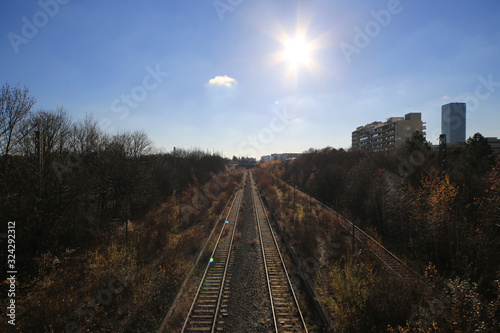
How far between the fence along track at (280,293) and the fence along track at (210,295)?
178cm

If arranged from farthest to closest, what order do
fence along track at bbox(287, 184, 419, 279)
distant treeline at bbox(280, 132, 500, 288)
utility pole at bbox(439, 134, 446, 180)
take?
utility pole at bbox(439, 134, 446, 180) → distant treeline at bbox(280, 132, 500, 288) → fence along track at bbox(287, 184, 419, 279)

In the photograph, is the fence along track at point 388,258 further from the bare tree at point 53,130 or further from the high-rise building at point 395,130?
the high-rise building at point 395,130

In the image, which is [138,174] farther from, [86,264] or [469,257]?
[469,257]

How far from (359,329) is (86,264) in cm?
1047

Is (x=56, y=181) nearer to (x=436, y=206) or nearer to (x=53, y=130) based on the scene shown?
(x=53, y=130)

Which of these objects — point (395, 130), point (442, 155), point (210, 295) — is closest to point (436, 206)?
point (442, 155)

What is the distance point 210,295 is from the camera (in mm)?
7746

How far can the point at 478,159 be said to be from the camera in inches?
807

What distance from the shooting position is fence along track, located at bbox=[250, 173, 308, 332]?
6.30 metres

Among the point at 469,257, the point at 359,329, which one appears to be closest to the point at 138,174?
the point at 359,329

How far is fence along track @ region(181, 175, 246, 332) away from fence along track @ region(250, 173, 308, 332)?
1779 mm

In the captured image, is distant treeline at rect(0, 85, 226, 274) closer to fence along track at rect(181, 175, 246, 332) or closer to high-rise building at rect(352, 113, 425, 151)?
fence along track at rect(181, 175, 246, 332)

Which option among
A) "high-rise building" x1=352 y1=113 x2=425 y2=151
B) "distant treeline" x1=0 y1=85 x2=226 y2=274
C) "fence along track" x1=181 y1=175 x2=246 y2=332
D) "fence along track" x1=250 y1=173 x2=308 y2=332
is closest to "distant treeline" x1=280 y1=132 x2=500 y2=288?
"fence along track" x1=250 y1=173 x2=308 y2=332

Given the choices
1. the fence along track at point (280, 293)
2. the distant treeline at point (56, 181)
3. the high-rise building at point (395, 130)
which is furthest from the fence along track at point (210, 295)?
the high-rise building at point (395, 130)
